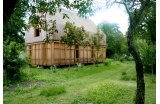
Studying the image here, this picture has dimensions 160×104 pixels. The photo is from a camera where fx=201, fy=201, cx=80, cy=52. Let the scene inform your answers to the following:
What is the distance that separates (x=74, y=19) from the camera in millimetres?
29844

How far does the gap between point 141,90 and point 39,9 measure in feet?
13.1

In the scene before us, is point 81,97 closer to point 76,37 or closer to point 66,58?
point 76,37

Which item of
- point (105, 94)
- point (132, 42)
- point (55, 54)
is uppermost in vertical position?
point (132, 42)

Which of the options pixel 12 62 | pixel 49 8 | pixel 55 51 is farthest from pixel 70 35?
pixel 49 8

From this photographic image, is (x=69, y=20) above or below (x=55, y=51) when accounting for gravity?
above

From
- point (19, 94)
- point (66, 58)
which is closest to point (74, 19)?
point (66, 58)

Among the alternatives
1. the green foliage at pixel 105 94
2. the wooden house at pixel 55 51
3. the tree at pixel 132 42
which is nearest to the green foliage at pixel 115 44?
the wooden house at pixel 55 51

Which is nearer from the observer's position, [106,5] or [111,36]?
[106,5]

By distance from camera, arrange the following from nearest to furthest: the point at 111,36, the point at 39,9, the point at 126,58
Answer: the point at 39,9, the point at 126,58, the point at 111,36

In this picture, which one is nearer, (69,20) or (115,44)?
(69,20)

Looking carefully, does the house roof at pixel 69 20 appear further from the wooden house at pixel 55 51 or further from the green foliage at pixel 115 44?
the green foliage at pixel 115 44

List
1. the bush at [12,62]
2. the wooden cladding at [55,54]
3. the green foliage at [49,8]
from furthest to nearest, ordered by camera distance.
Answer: the wooden cladding at [55,54] < the bush at [12,62] < the green foliage at [49,8]

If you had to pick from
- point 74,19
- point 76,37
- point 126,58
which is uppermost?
point 74,19

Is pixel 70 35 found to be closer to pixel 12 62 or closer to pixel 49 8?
pixel 12 62
